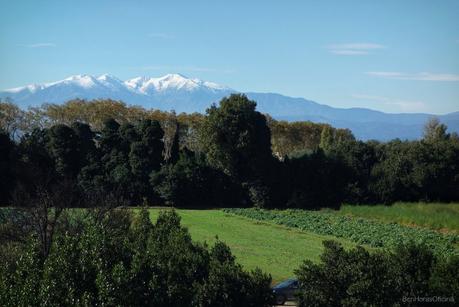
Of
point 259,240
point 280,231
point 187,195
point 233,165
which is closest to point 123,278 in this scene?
point 259,240

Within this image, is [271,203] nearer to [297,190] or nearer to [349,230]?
[297,190]

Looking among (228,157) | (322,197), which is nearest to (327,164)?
(322,197)

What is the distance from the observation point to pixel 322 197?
196 ft

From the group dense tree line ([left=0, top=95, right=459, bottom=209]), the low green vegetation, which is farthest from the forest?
the low green vegetation

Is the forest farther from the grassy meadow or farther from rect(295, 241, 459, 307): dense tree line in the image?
the grassy meadow

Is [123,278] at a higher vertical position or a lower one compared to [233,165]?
lower

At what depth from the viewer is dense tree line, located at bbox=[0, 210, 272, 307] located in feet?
41.6

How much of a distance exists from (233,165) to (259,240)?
19.4m

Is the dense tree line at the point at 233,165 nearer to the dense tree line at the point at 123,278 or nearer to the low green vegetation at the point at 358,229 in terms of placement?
the low green vegetation at the point at 358,229

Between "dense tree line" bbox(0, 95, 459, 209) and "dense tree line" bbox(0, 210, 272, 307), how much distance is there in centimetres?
3964

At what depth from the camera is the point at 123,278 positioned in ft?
41.4

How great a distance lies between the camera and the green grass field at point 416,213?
45.1 metres

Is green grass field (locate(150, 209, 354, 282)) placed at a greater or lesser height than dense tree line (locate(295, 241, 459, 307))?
lesser

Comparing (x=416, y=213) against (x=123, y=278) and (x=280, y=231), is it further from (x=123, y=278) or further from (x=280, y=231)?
(x=123, y=278)
